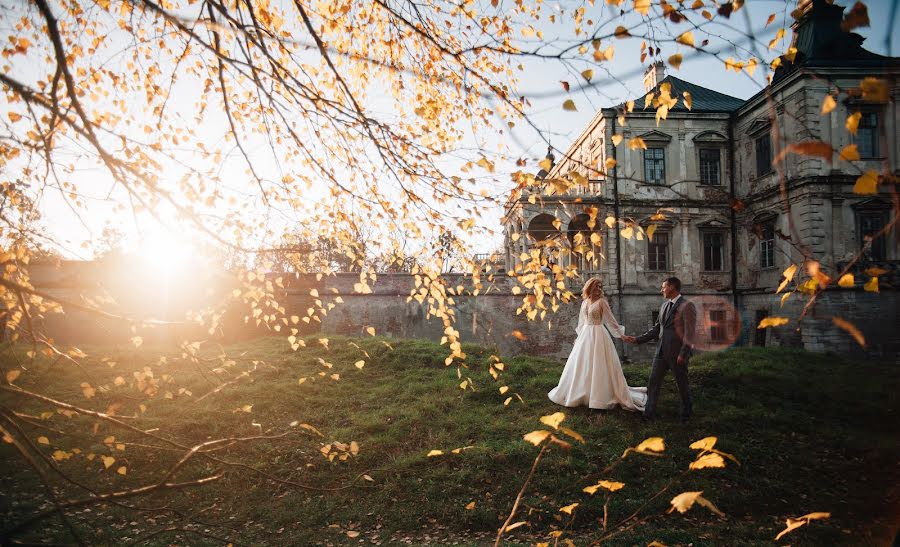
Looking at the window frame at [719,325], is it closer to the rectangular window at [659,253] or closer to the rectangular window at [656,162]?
the rectangular window at [659,253]

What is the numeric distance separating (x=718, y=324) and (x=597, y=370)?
598 inches

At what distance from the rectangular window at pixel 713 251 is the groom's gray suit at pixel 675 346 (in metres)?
15.2

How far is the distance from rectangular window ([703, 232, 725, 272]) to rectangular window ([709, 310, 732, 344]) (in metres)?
1.88

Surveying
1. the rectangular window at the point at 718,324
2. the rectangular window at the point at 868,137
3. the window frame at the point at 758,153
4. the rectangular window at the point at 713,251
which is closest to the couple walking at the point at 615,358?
the rectangular window at the point at 718,324

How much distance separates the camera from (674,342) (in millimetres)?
6762

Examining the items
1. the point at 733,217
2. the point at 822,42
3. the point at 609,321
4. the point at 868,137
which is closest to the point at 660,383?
the point at 609,321

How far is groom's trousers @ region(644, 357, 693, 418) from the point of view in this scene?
22.4 feet

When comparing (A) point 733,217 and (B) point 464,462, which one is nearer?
(B) point 464,462

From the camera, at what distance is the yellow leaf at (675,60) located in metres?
2.63

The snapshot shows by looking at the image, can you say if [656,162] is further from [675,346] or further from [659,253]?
[675,346]

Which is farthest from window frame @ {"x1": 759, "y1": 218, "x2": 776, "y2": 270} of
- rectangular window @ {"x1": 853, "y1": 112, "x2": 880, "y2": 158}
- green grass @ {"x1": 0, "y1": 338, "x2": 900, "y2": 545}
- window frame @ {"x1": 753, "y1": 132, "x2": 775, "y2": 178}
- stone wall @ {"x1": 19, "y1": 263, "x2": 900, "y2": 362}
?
green grass @ {"x1": 0, "y1": 338, "x2": 900, "y2": 545}

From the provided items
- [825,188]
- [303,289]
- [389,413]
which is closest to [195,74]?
[389,413]

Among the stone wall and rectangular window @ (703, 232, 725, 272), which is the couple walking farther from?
rectangular window @ (703, 232, 725, 272)

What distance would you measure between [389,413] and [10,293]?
5.59m
